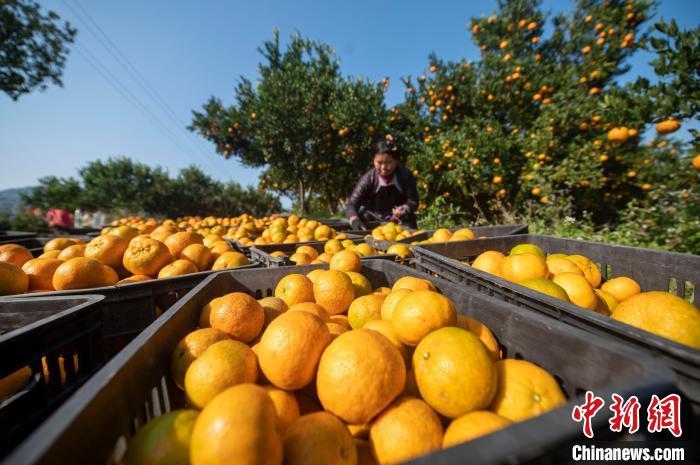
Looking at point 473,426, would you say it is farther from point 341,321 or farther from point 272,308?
point 272,308

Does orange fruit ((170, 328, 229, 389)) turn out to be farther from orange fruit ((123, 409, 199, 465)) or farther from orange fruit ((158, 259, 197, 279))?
orange fruit ((158, 259, 197, 279))

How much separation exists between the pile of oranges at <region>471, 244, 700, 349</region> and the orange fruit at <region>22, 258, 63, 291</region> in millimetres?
2924

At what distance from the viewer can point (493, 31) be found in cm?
964

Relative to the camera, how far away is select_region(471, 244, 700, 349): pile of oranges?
111cm

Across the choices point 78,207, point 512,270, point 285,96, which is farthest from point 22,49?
point 512,270

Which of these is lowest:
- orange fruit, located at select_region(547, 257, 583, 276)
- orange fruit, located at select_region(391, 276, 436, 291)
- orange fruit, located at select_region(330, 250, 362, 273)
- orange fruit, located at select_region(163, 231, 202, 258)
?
orange fruit, located at select_region(547, 257, 583, 276)

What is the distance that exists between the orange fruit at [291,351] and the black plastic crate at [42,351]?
2.52 feet

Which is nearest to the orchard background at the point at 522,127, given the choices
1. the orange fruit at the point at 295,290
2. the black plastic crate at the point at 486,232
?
the black plastic crate at the point at 486,232

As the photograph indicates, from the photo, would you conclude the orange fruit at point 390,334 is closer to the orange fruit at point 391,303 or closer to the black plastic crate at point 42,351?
the orange fruit at point 391,303

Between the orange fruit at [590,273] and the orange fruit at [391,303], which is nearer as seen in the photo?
the orange fruit at [391,303]

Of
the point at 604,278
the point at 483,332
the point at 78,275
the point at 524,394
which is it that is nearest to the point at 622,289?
the point at 604,278

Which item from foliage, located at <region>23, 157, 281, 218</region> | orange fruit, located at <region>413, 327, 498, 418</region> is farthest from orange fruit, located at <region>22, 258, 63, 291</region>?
foliage, located at <region>23, 157, 281, 218</region>

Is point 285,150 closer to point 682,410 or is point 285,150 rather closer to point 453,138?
point 453,138

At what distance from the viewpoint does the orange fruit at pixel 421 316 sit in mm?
1136
